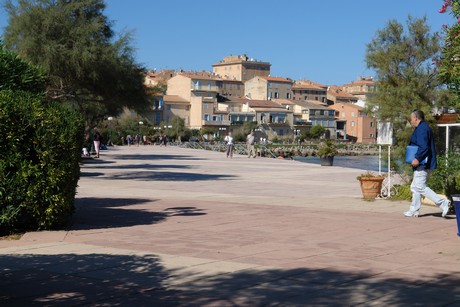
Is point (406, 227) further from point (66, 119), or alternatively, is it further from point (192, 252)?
point (66, 119)

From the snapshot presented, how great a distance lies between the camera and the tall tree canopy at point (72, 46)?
24906 mm

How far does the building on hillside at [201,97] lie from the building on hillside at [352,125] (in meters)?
27.6

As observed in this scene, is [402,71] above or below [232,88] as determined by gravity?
below

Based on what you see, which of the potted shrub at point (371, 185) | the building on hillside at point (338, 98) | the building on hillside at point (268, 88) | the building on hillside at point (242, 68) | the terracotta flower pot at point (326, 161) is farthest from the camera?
the building on hillside at point (242, 68)

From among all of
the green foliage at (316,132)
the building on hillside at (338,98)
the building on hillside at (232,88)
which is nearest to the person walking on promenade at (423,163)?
the green foliage at (316,132)

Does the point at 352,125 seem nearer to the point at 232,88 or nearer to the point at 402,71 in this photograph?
the point at 232,88

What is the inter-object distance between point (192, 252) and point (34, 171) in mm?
2642

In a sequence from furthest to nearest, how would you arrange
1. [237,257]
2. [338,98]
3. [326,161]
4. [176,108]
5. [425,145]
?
[338,98], [176,108], [326,161], [425,145], [237,257]

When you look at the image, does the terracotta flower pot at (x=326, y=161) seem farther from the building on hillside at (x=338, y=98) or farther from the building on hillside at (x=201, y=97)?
the building on hillside at (x=338, y=98)

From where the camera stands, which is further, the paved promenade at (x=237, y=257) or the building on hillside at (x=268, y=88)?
the building on hillside at (x=268, y=88)

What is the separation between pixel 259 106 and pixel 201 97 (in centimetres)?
1177

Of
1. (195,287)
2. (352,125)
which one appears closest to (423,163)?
(195,287)

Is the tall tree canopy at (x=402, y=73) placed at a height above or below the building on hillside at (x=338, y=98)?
below

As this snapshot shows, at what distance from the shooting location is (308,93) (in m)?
172
